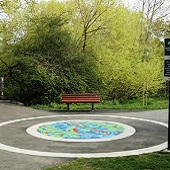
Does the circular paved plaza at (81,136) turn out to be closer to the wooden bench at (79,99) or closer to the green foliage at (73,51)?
the wooden bench at (79,99)

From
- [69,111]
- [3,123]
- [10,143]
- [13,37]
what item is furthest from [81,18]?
[10,143]

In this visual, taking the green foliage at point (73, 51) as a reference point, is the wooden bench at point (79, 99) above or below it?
below

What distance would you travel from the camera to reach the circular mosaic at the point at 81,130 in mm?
7895

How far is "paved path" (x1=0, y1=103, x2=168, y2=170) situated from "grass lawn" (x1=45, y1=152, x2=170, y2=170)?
14.3 inches

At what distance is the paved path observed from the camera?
5.80 m

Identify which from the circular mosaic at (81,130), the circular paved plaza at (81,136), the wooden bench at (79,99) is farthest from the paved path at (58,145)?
the wooden bench at (79,99)

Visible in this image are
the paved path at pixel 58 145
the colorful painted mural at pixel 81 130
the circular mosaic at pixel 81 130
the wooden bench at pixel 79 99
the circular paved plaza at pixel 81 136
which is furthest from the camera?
the wooden bench at pixel 79 99

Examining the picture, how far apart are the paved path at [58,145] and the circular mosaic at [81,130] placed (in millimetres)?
311

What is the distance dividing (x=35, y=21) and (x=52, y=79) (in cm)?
345

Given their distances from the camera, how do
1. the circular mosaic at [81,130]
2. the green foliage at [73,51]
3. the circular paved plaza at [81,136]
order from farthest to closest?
the green foliage at [73,51] < the circular mosaic at [81,130] < the circular paved plaza at [81,136]

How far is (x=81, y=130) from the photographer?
8875 mm

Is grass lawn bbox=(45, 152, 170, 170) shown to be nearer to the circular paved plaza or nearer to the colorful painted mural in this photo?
the circular paved plaza

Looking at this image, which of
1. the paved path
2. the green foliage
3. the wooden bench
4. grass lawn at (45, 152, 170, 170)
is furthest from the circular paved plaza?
the green foliage

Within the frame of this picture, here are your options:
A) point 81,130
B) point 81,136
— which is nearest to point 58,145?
point 81,136
